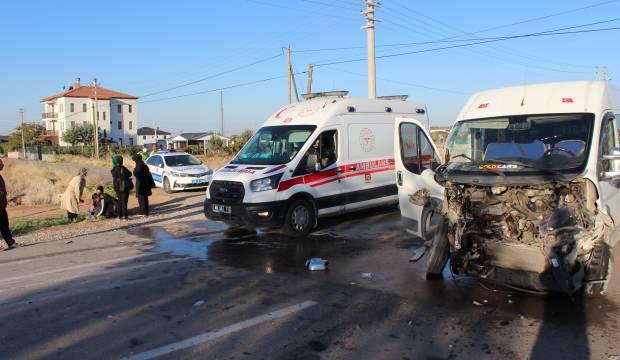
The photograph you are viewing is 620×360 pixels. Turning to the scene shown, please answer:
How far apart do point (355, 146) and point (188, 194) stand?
9662 millimetres

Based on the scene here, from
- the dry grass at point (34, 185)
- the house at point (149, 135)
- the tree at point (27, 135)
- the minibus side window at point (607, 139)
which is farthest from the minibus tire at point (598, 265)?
the house at point (149, 135)

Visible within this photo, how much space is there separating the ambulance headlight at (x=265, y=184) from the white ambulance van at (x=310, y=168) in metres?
0.02

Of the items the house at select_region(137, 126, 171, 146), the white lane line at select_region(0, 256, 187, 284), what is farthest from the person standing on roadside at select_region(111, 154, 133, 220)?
the house at select_region(137, 126, 171, 146)

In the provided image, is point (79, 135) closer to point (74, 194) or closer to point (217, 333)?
point (74, 194)

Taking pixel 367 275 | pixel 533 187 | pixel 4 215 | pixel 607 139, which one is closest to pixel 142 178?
pixel 4 215

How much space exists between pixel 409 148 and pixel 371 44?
534 inches

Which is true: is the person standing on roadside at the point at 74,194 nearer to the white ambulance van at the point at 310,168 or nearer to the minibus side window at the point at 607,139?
the white ambulance van at the point at 310,168

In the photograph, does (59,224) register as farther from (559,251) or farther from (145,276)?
(559,251)

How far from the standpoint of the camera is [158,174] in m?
20.4

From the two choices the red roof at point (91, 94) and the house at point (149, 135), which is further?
the house at point (149, 135)

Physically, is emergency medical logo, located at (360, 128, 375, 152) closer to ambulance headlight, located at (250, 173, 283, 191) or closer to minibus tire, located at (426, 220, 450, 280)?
ambulance headlight, located at (250, 173, 283, 191)

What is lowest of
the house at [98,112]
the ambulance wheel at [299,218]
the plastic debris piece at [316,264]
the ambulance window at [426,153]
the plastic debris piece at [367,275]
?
the plastic debris piece at [367,275]

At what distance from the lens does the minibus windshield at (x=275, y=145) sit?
10.1 m

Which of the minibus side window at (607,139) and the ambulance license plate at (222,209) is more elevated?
the minibus side window at (607,139)
